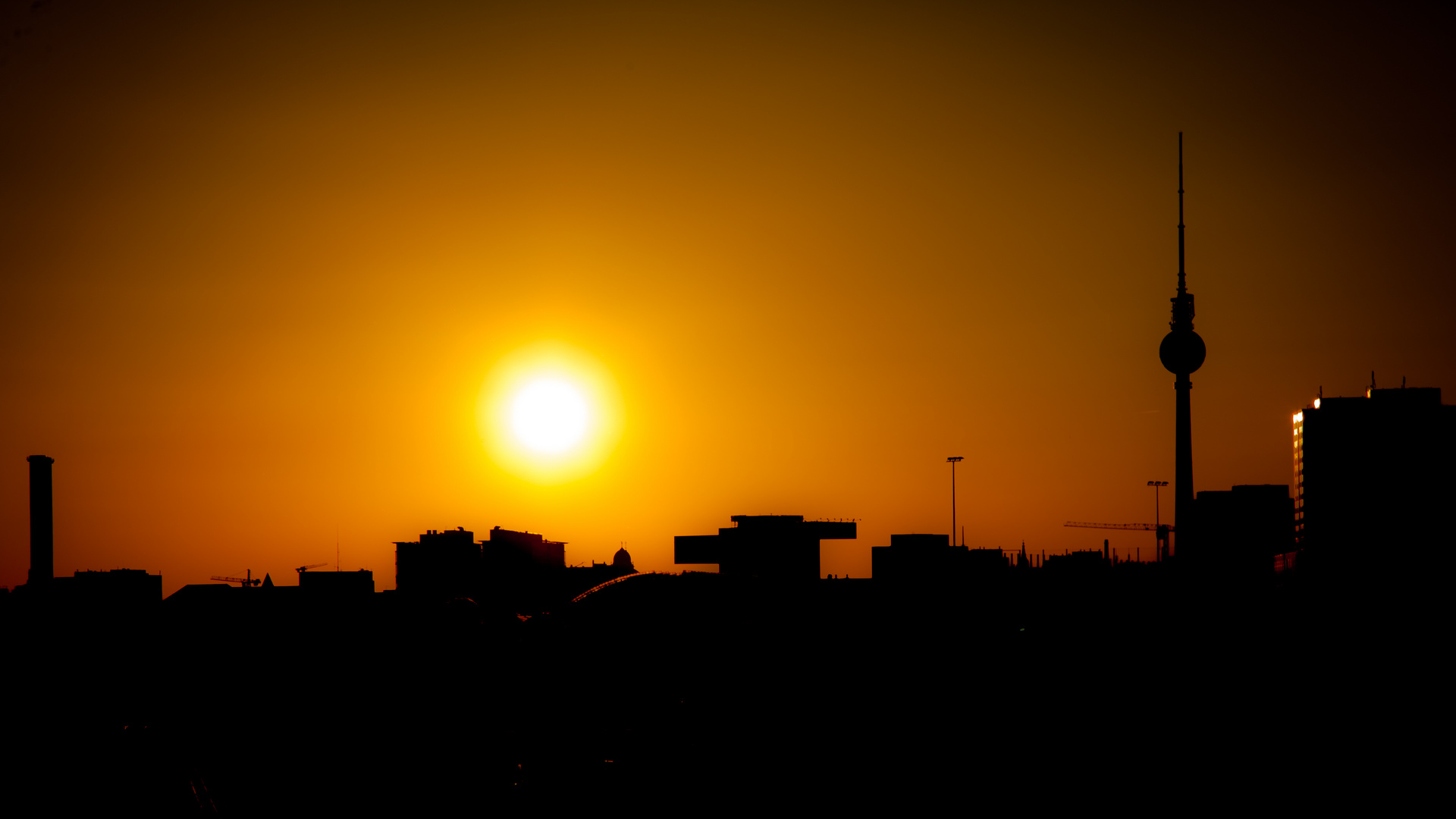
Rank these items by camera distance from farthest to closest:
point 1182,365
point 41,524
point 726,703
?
point 1182,365, point 41,524, point 726,703

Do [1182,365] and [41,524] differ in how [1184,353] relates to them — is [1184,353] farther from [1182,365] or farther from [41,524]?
[41,524]

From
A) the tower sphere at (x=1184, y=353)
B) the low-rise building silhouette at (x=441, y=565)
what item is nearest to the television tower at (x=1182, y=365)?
the tower sphere at (x=1184, y=353)

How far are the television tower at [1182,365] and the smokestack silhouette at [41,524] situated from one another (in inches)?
5043

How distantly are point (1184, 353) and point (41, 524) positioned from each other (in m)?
131

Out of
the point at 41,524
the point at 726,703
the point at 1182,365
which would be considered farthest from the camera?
the point at 1182,365

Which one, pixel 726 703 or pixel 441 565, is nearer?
pixel 726 703

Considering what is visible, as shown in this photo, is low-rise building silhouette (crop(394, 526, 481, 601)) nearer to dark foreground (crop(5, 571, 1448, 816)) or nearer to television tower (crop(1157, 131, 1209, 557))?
dark foreground (crop(5, 571, 1448, 816))

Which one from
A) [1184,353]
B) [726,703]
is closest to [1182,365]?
[1184,353]

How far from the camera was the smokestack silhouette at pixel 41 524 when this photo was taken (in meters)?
127

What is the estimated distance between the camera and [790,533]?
199 metres

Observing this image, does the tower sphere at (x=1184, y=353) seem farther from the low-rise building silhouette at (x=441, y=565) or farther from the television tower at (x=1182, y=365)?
the low-rise building silhouette at (x=441, y=565)

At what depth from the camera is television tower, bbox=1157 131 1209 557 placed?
545ft

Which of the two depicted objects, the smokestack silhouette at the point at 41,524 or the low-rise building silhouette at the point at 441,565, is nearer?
the smokestack silhouette at the point at 41,524

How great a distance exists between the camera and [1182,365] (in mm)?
166625
